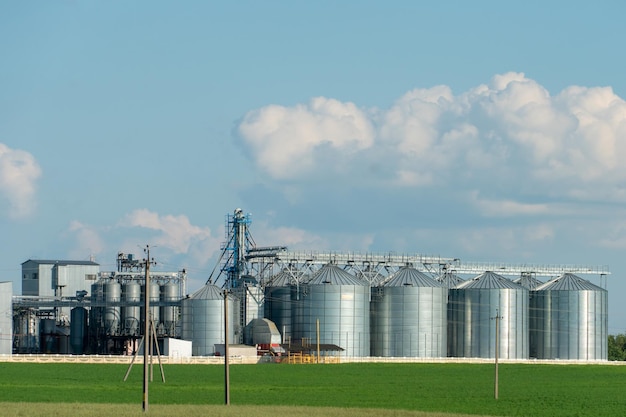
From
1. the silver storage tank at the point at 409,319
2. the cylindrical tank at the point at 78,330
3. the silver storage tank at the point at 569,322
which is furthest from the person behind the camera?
the silver storage tank at the point at 569,322

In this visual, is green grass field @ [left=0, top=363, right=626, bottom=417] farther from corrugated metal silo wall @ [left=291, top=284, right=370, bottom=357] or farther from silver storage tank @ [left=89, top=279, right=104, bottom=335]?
silver storage tank @ [left=89, top=279, right=104, bottom=335]

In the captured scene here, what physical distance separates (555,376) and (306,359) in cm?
3474

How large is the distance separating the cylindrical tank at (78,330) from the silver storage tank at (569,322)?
168 ft

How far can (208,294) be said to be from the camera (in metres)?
133

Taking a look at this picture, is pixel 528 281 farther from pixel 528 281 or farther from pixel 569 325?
pixel 569 325

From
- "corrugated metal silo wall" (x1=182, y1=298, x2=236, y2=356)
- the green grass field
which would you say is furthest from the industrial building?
the green grass field

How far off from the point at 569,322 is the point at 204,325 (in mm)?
42371

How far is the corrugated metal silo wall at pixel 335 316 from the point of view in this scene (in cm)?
13300

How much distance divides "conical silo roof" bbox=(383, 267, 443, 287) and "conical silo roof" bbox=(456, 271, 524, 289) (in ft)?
14.4

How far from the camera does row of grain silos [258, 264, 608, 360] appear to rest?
13388cm

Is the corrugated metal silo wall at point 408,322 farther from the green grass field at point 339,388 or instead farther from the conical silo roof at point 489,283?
the green grass field at point 339,388

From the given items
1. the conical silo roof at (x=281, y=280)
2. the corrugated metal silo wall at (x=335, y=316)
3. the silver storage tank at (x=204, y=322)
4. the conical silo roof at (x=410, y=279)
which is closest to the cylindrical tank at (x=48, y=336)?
the silver storage tank at (x=204, y=322)

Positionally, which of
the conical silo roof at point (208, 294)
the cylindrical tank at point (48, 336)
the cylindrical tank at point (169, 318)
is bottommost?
the cylindrical tank at point (48, 336)

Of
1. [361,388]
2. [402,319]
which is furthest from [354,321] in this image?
[361,388]
